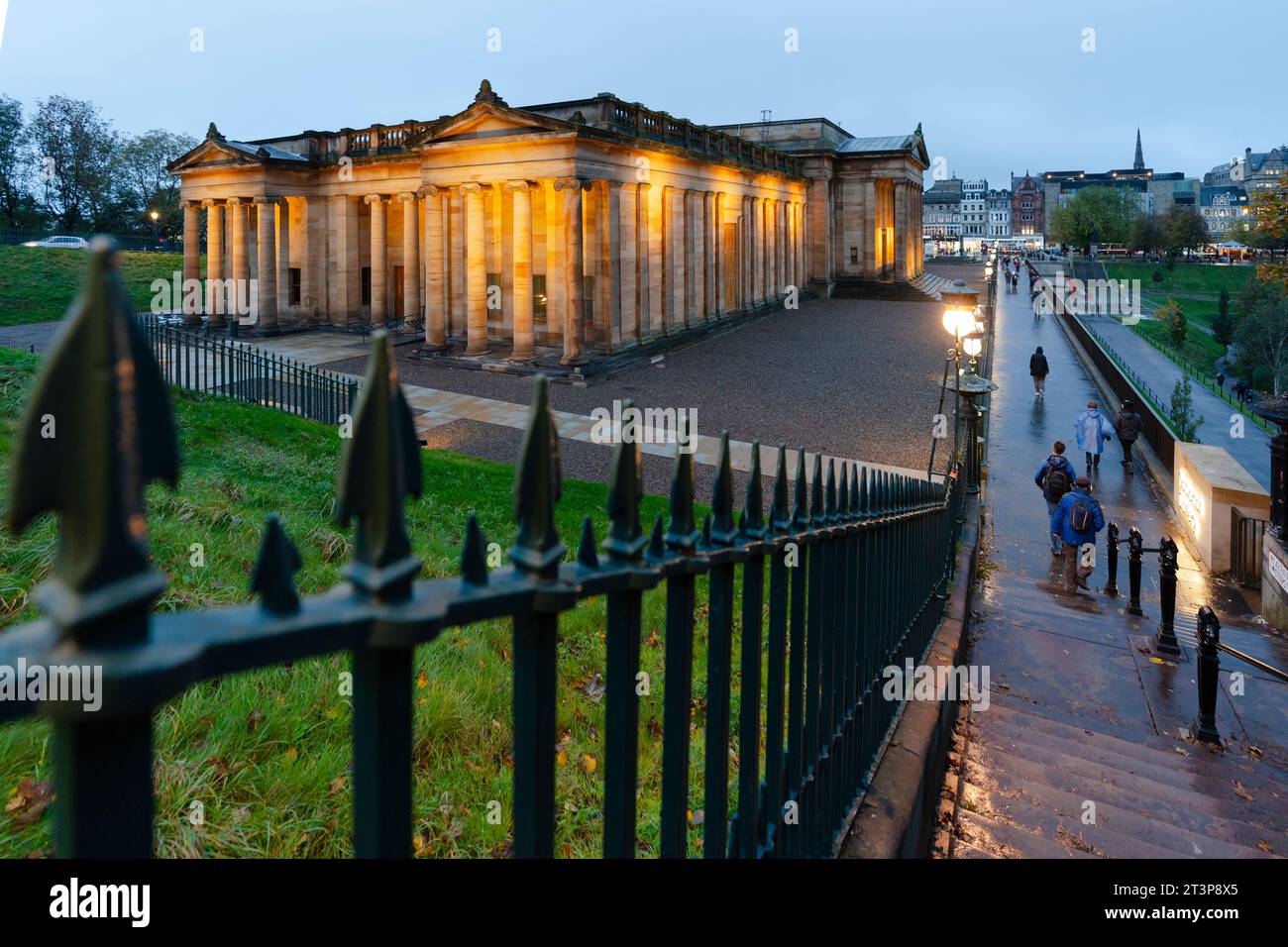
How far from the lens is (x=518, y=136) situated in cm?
3022

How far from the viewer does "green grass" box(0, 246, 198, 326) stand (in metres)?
40.1

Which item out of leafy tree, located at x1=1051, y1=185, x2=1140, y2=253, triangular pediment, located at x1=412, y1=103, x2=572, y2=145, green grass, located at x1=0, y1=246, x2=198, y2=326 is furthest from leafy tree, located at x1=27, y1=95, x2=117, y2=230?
leafy tree, located at x1=1051, y1=185, x2=1140, y2=253

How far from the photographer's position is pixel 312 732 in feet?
14.9

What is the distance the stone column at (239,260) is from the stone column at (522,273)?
16626 millimetres

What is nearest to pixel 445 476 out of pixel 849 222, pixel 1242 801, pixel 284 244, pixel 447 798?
pixel 447 798

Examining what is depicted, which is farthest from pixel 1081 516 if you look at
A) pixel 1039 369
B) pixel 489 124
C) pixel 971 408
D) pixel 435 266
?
pixel 435 266

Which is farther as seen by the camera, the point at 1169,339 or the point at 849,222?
the point at 1169,339

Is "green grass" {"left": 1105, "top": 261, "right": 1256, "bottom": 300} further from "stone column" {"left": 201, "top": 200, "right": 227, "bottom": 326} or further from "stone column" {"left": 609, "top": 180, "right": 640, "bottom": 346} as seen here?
"stone column" {"left": 201, "top": 200, "right": 227, "bottom": 326}

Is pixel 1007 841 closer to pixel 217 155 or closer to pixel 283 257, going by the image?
pixel 283 257

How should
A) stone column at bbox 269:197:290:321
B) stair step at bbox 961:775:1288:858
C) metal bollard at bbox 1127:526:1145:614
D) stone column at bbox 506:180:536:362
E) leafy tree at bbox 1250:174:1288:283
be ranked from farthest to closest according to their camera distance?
1. stone column at bbox 269:197:290:321
2. stone column at bbox 506:180:536:362
3. leafy tree at bbox 1250:174:1288:283
4. metal bollard at bbox 1127:526:1145:614
5. stair step at bbox 961:775:1288:858

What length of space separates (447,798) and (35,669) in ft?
11.5

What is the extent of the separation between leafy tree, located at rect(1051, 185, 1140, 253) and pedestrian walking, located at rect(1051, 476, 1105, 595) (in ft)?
393
